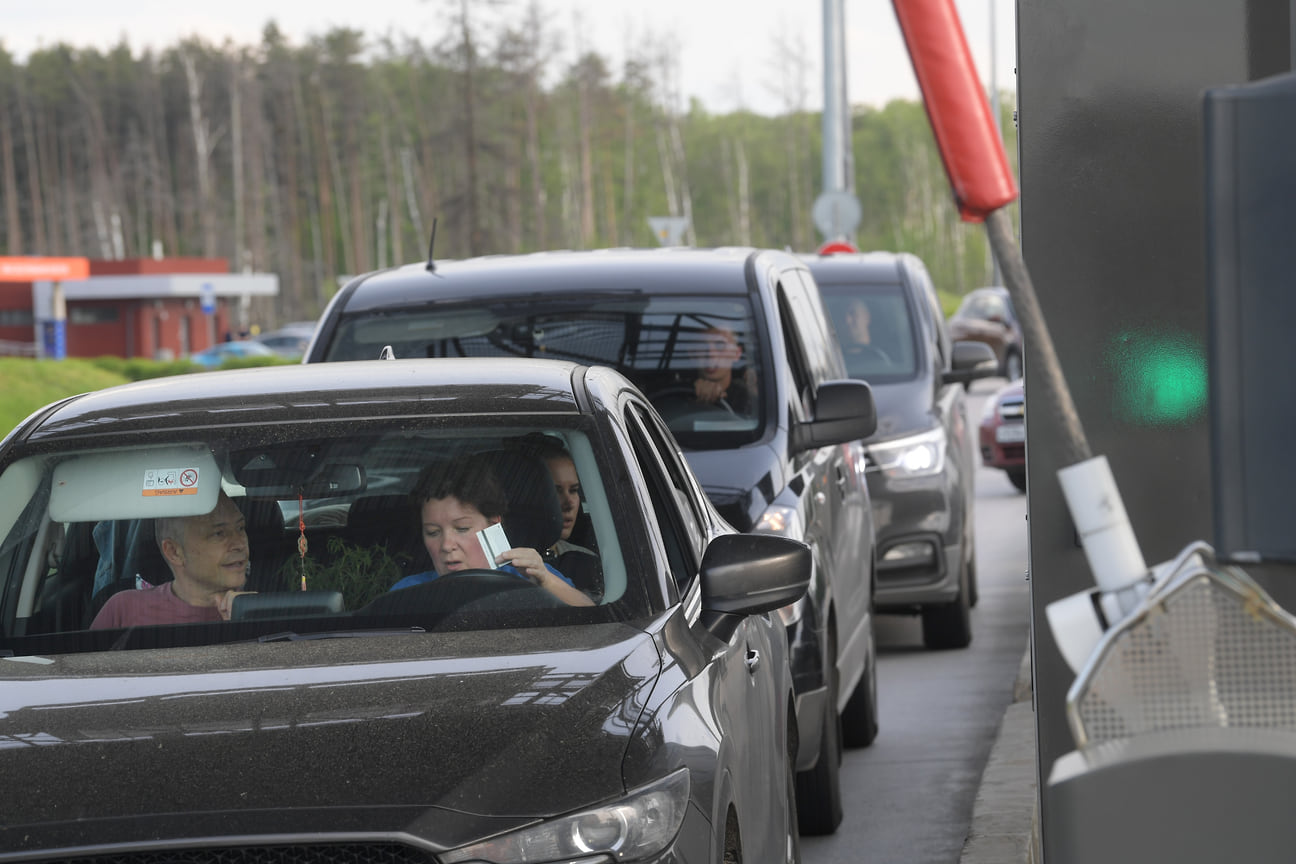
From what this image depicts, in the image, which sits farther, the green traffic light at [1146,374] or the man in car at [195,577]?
the man in car at [195,577]

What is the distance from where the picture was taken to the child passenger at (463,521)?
14.0 ft

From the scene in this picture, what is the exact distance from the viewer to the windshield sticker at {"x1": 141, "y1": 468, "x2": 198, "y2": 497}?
436cm

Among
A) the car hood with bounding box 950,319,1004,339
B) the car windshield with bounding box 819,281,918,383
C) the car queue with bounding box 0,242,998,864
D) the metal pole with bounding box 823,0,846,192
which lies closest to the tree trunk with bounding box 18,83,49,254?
the car hood with bounding box 950,319,1004,339

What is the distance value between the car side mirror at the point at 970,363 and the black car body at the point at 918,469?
0.09ft

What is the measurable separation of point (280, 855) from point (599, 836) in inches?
19.1

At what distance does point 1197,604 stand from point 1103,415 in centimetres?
159

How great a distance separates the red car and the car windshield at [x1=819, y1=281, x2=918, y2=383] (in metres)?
5.39

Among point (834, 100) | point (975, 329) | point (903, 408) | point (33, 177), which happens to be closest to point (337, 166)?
point (33, 177)

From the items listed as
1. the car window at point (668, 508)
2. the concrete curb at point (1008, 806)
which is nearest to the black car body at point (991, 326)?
the concrete curb at point (1008, 806)

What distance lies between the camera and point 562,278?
7.75 metres

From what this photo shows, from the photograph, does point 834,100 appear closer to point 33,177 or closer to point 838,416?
point 838,416

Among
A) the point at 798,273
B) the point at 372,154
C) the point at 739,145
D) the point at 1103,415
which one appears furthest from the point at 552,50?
the point at 1103,415

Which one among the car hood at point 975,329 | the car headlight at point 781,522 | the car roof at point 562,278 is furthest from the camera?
the car hood at point 975,329

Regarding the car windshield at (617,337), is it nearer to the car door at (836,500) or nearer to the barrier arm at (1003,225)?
the car door at (836,500)
